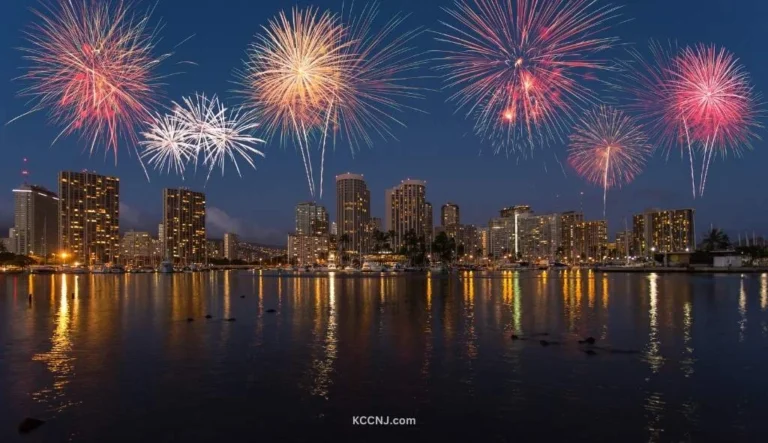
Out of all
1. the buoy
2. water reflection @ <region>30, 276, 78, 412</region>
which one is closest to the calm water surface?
water reflection @ <region>30, 276, 78, 412</region>

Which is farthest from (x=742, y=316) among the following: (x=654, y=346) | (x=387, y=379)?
(x=387, y=379)

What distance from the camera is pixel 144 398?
1848 cm

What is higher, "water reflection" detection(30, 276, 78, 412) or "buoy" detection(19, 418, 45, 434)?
"buoy" detection(19, 418, 45, 434)

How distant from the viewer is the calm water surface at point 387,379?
50.2 feet

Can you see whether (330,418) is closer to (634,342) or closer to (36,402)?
(36,402)

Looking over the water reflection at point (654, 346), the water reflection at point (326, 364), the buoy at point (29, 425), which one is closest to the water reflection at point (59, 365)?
the buoy at point (29, 425)

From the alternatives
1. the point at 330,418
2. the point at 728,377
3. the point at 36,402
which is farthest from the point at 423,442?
the point at 728,377

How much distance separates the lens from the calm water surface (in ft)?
50.2

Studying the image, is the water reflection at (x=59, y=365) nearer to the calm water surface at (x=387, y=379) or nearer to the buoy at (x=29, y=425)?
the calm water surface at (x=387, y=379)

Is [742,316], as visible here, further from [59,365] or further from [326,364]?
[59,365]

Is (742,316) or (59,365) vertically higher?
(59,365)

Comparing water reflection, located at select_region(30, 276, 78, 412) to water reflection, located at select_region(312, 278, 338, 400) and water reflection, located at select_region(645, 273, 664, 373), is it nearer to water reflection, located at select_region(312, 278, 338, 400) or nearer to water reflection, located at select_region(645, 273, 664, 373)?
water reflection, located at select_region(312, 278, 338, 400)

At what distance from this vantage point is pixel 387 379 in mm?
20672

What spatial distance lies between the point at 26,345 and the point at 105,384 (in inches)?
478
